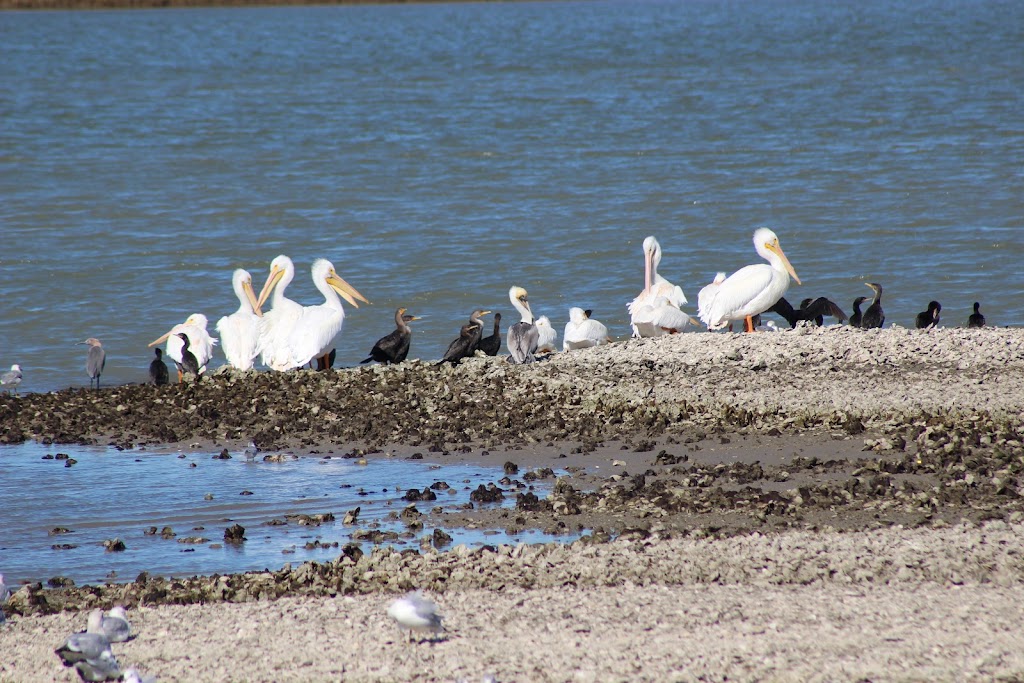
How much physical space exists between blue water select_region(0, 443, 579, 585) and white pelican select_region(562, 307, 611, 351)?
3.94 m

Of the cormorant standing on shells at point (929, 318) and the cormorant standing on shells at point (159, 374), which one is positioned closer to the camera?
the cormorant standing on shells at point (159, 374)

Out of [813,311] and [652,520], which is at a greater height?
[813,311]

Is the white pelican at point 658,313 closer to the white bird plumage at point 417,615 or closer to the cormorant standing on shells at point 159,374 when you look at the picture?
the cormorant standing on shells at point 159,374

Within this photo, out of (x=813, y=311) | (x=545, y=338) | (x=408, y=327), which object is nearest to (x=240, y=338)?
(x=408, y=327)

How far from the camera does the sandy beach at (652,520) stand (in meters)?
4.94

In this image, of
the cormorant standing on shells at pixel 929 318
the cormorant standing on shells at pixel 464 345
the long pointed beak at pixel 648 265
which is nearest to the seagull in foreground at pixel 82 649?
the cormorant standing on shells at pixel 464 345

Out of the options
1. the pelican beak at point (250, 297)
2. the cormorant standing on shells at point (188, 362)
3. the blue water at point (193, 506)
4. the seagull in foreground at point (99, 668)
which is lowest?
the blue water at point (193, 506)

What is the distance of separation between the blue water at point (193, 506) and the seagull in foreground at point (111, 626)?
3.13 ft

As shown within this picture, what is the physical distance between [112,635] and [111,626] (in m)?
0.03

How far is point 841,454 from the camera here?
778 cm

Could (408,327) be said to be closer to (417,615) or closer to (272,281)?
(272,281)

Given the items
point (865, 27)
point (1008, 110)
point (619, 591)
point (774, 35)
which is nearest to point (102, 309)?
point (619, 591)

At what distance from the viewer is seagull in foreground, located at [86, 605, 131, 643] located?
5.02m

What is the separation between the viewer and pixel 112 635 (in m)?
5.11
